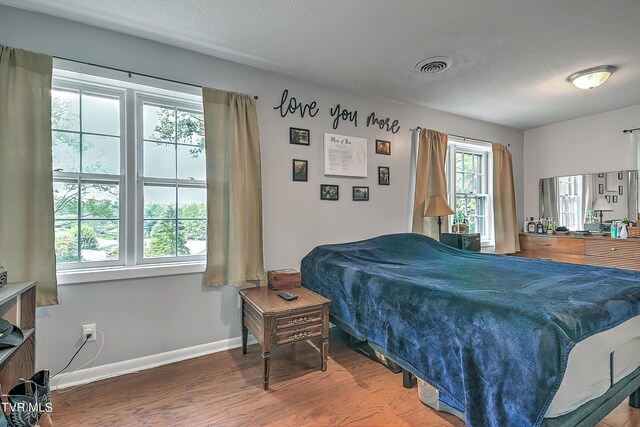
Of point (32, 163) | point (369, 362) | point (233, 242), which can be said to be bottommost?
point (369, 362)

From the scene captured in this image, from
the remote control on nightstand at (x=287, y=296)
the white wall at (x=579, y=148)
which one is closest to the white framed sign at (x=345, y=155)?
the remote control on nightstand at (x=287, y=296)

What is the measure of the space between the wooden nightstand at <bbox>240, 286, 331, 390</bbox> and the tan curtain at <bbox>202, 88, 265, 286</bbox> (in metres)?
0.33

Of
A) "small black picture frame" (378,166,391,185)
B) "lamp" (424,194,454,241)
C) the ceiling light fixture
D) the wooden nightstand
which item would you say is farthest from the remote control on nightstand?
the ceiling light fixture

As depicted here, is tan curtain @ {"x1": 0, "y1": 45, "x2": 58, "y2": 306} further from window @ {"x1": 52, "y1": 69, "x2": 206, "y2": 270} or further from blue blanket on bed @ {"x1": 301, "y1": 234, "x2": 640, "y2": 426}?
blue blanket on bed @ {"x1": 301, "y1": 234, "x2": 640, "y2": 426}

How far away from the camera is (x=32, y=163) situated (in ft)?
6.30

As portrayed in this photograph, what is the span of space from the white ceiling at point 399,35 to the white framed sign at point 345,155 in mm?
546

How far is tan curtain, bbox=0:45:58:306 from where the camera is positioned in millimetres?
1845

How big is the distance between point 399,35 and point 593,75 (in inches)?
74.8

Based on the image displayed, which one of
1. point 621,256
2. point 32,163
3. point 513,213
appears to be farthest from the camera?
point 513,213

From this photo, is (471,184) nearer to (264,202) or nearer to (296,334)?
(264,202)

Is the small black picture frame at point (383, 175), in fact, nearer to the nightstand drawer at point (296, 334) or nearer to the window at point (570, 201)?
the nightstand drawer at point (296, 334)

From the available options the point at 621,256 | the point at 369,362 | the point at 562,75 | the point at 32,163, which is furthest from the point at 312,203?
the point at 621,256

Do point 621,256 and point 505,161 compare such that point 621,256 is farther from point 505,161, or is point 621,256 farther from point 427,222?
point 427,222

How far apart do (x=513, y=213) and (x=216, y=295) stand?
419 centimetres
